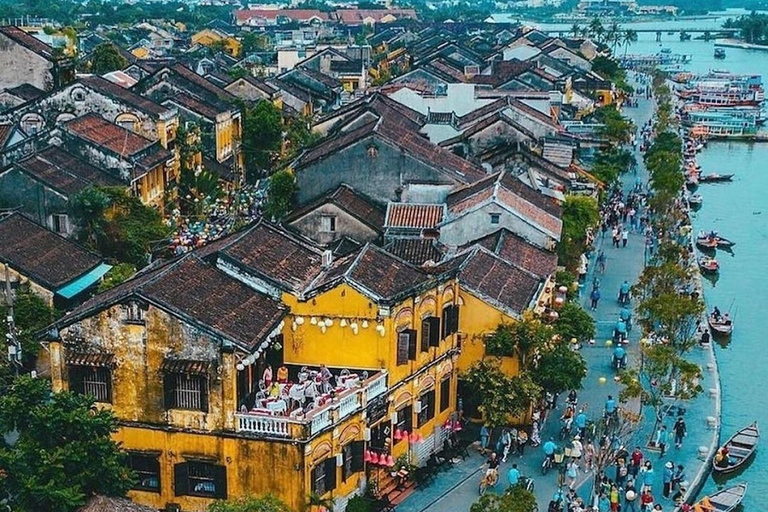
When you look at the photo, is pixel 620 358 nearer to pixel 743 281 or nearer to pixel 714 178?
pixel 743 281

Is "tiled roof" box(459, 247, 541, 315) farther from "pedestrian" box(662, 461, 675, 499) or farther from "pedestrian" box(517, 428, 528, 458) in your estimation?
"pedestrian" box(662, 461, 675, 499)

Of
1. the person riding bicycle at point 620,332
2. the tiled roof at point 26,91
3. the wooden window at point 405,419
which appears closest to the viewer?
the wooden window at point 405,419

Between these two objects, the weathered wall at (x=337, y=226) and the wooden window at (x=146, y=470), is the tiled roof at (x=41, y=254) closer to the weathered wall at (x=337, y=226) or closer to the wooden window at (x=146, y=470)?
the weathered wall at (x=337, y=226)

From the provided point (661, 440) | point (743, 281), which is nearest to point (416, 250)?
point (661, 440)

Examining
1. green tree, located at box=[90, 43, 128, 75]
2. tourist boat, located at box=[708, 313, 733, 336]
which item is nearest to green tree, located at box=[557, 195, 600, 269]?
tourist boat, located at box=[708, 313, 733, 336]

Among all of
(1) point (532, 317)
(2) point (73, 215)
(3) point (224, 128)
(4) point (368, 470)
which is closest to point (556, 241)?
(1) point (532, 317)

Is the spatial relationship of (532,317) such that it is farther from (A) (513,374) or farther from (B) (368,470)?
(B) (368,470)

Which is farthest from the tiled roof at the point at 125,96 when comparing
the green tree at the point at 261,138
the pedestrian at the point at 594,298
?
the pedestrian at the point at 594,298
